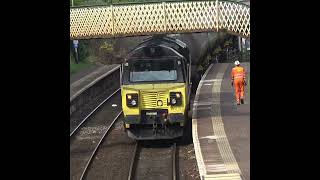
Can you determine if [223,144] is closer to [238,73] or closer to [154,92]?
[154,92]

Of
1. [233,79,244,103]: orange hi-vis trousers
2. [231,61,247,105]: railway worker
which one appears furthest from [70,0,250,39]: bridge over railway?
[233,79,244,103]: orange hi-vis trousers

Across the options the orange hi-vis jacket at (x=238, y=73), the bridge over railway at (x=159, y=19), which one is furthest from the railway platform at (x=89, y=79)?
the orange hi-vis jacket at (x=238, y=73)

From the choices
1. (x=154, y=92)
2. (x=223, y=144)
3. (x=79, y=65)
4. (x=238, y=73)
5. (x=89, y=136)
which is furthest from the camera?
(x=79, y=65)

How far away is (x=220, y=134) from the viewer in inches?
573

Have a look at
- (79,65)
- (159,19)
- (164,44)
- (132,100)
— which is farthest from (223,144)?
(79,65)

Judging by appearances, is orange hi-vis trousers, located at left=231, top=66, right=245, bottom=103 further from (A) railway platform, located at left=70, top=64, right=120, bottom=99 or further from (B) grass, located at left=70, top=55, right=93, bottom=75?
(B) grass, located at left=70, top=55, right=93, bottom=75

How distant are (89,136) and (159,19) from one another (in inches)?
176

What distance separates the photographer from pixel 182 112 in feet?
48.2

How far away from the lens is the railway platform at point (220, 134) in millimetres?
11297

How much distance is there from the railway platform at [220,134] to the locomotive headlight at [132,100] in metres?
1.80

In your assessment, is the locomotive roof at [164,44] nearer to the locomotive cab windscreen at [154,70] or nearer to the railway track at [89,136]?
the locomotive cab windscreen at [154,70]

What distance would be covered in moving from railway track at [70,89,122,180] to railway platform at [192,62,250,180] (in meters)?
2.93

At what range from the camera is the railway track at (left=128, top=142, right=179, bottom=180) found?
13039 mm
